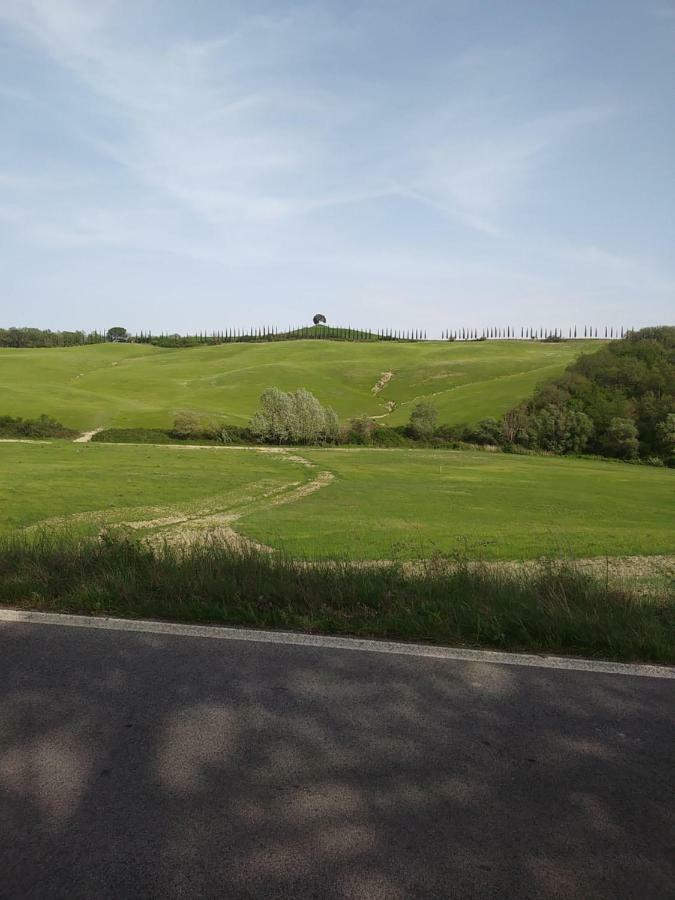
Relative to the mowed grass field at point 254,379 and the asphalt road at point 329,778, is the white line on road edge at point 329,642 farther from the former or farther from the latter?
the mowed grass field at point 254,379

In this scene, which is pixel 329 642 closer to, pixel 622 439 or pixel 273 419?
pixel 273 419

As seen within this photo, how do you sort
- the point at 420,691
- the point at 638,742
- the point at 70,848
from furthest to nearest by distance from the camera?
the point at 420,691, the point at 638,742, the point at 70,848

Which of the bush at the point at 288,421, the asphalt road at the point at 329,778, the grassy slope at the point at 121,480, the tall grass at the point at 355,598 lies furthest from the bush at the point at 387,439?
the asphalt road at the point at 329,778

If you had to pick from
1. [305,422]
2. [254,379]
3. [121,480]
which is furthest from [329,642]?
[254,379]

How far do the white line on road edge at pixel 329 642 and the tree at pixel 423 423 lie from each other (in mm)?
80082

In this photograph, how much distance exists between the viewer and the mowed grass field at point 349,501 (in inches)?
867

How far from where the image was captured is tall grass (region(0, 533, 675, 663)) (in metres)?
5.26

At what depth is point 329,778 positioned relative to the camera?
3.21m

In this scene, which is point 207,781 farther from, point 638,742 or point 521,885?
point 638,742

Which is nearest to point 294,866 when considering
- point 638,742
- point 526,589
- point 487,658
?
point 638,742

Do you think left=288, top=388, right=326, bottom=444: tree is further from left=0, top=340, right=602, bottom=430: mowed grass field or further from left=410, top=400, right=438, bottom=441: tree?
left=410, top=400, right=438, bottom=441: tree

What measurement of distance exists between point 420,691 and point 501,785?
1017mm

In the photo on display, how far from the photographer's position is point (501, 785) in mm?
3166

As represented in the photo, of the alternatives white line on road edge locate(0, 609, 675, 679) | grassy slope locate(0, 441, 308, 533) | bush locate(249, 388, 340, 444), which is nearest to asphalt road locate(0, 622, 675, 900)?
white line on road edge locate(0, 609, 675, 679)
